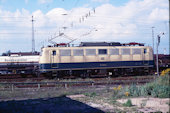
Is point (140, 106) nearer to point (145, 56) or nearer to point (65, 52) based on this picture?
point (65, 52)

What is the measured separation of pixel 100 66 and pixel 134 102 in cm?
1500

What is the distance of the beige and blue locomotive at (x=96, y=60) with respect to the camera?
25062 millimetres

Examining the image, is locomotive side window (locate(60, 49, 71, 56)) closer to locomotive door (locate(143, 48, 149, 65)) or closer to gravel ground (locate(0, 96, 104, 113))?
locomotive door (locate(143, 48, 149, 65))

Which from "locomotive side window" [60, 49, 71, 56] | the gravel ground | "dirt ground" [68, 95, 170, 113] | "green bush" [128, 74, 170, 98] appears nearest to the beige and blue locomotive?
"locomotive side window" [60, 49, 71, 56]

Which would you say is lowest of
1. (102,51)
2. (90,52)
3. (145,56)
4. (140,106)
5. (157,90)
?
(140,106)

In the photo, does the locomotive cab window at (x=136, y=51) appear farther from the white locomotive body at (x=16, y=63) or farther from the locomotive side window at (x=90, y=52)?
the white locomotive body at (x=16, y=63)

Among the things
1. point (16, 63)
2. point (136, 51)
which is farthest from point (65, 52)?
point (16, 63)

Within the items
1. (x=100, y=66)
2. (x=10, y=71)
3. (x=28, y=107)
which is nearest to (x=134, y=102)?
(x=28, y=107)

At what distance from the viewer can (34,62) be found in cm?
3625

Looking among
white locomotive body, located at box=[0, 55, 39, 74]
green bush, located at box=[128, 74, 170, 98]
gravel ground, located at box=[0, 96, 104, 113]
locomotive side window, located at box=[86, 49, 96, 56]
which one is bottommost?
Result: gravel ground, located at box=[0, 96, 104, 113]

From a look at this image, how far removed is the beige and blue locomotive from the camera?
987 inches

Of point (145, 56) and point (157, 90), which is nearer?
point (157, 90)

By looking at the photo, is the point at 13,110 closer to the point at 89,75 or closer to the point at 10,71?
the point at 89,75

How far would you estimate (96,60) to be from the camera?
25.8 meters
